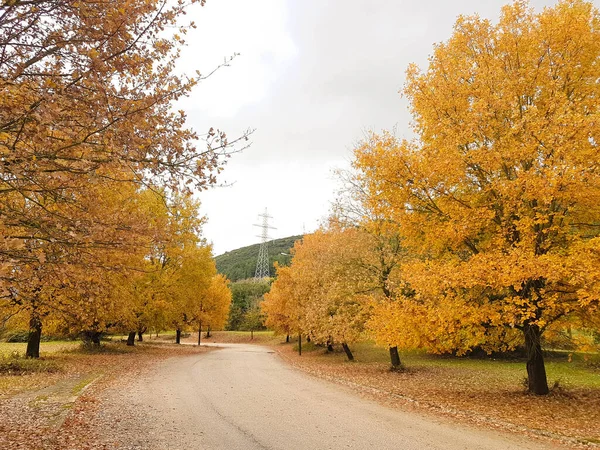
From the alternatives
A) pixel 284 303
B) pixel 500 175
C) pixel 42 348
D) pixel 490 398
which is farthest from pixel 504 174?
pixel 42 348

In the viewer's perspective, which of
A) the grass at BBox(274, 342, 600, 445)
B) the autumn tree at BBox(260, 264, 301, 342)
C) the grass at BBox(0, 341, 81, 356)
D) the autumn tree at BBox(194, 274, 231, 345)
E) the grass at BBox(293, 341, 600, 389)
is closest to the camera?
the grass at BBox(274, 342, 600, 445)

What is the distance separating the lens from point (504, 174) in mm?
11141

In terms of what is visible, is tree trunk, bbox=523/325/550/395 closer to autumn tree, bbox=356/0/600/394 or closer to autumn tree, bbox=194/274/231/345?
autumn tree, bbox=356/0/600/394

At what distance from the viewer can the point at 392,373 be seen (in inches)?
715

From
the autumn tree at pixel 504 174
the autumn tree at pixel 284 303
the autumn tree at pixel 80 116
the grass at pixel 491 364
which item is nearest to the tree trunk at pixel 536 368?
the autumn tree at pixel 504 174

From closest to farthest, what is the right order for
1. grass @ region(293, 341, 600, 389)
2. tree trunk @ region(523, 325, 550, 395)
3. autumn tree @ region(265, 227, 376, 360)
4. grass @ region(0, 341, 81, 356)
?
tree trunk @ region(523, 325, 550, 395) → grass @ region(293, 341, 600, 389) → autumn tree @ region(265, 227, 376, 360) → grass @ region(0, 341, 81, 356)

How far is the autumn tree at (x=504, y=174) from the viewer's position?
908 centimetres

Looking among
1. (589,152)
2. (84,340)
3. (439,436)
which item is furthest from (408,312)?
(84,340)

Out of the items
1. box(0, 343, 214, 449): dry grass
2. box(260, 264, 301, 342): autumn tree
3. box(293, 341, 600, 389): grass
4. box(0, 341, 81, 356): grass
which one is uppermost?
box(260, 264, 301, 342): autumn tree

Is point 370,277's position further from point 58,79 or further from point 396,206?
point 58,79

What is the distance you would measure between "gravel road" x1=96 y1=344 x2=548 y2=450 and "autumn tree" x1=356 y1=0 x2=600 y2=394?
9.01ft

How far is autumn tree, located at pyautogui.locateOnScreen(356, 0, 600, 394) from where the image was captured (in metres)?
9.08

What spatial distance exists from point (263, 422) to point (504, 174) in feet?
29.5

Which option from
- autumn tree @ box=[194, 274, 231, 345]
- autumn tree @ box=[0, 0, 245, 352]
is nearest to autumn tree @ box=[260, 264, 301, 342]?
autumn tree @ box=[194, 274, 231, 345]
